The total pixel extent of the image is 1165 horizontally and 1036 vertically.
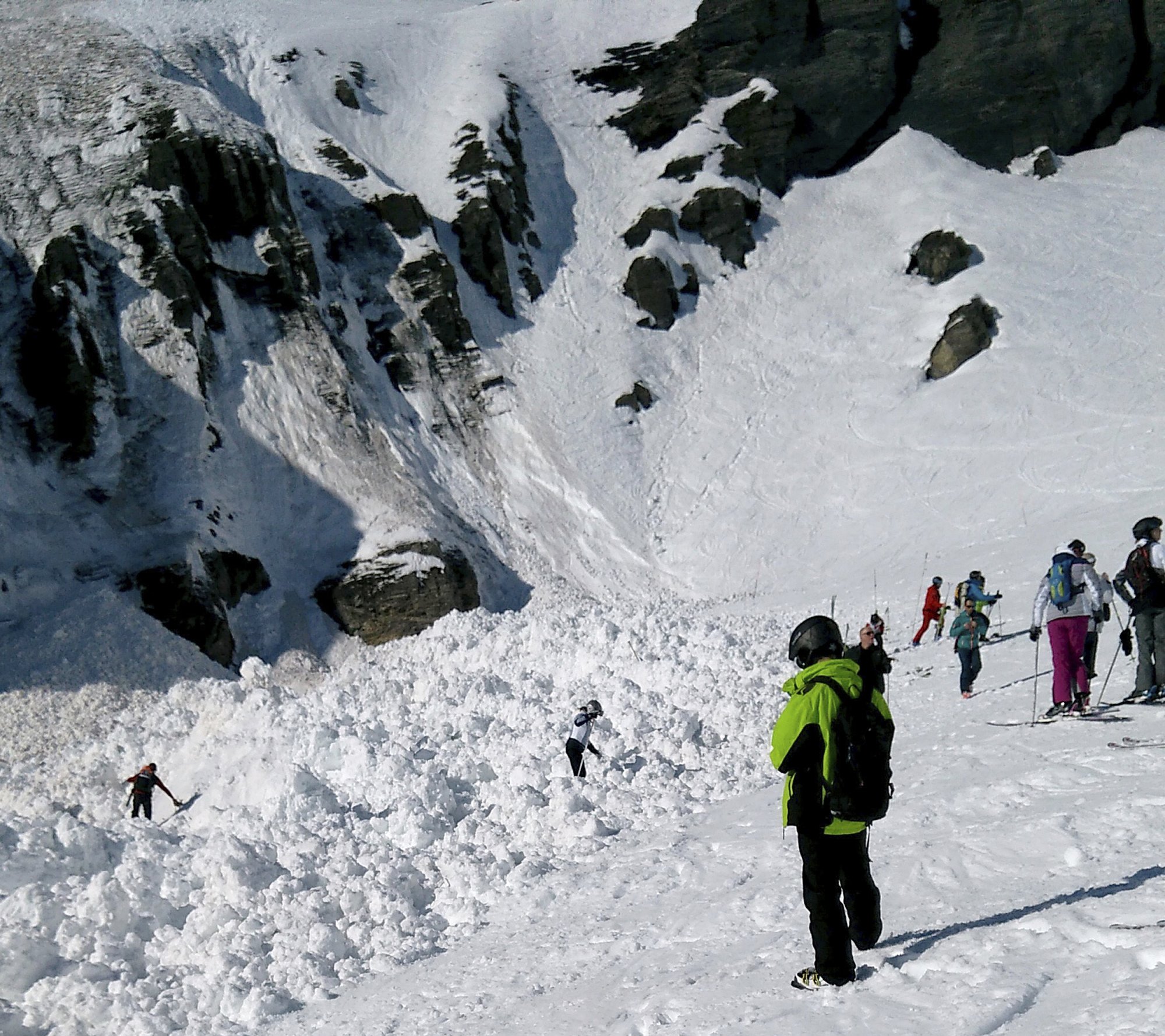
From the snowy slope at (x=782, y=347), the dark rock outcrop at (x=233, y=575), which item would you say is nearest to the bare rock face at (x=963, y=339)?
the snowy slope at (x=782, y=347)

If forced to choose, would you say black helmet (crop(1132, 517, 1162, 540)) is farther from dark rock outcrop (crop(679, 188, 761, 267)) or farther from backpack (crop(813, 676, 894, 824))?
dark rock outcrop (crop(679, 188, 761, 267))

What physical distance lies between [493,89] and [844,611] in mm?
33481

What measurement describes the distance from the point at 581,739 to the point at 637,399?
27615 mm

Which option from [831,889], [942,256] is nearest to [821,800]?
[831,889]

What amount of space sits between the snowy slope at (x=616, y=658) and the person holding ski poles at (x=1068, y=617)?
0.49 meters

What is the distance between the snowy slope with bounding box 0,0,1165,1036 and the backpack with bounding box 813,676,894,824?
0.78 meters

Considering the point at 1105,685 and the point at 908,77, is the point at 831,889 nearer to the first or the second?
the point at 1105,685

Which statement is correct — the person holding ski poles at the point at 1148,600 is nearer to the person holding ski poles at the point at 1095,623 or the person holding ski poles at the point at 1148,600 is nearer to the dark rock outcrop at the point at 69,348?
the person holding ski poles at the point at 1095,623

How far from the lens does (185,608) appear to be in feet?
77.8

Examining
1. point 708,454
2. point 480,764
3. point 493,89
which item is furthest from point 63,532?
point 493,89

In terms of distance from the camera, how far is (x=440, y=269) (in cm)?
3791

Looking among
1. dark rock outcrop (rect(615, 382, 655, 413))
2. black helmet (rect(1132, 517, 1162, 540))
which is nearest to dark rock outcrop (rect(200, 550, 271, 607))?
dark rock outcrop (rect(615, 382, 655, 413))

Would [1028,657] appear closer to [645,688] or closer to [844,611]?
[645,688]

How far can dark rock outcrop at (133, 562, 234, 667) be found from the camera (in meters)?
23.5
